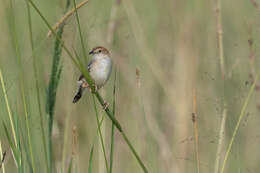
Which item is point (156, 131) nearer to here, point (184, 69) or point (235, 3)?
point (184, 69)

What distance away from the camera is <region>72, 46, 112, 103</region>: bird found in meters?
3.37

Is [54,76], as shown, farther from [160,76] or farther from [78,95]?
[160,76]

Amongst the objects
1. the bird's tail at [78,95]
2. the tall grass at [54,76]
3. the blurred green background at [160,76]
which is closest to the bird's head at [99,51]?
the blurred green background at [160,76]

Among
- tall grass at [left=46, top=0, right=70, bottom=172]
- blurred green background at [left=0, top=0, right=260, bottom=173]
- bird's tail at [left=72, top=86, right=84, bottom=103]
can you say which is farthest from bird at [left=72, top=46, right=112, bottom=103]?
tall grass at [left=46, top=0, right=70, bottom=172]

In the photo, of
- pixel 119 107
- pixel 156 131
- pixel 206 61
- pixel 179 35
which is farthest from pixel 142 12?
pixel 156 131

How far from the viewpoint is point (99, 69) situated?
3.51 meters

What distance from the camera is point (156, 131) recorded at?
3.68 metres

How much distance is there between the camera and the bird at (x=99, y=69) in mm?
3369

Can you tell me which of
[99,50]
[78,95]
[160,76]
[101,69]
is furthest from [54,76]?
[160,76]

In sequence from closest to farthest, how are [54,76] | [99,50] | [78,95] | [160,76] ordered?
[54,76], [78,95], [99,50], [160,76]

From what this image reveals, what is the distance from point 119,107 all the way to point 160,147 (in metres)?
→ 0.65

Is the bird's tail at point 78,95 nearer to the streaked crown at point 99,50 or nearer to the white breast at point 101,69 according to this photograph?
the white breast at point 101,69

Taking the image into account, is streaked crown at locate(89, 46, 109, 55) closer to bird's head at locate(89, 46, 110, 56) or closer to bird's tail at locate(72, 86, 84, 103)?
bird's head at locate(89, 46, 110, 56)

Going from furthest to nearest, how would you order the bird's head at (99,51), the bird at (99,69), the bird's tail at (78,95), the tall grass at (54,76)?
1. the bird's head at (99,51)
2. the bird at (99,69)
3. the bird's tail at (78,95)
4. the tall grass at (54,76)
